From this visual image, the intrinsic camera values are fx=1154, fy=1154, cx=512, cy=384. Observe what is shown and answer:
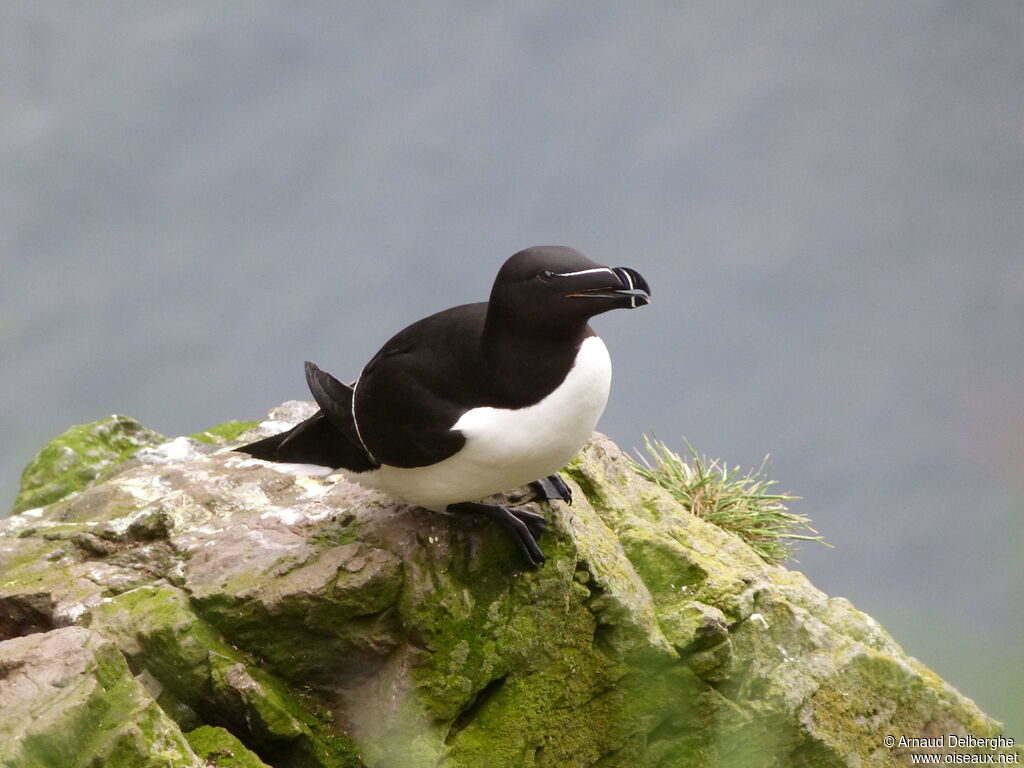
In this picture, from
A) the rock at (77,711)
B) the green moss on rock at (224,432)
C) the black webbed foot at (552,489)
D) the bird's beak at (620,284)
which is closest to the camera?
the rock at (77,711)

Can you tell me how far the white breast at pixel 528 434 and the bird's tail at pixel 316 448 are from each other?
1.50ft

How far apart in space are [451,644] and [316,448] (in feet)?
3.73

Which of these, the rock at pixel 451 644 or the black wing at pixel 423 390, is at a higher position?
the black wing at pixel 423 390

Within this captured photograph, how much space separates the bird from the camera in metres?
4.53

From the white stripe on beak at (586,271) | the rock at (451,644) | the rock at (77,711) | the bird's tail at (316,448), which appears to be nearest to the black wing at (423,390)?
the bird's tail at (316,448)

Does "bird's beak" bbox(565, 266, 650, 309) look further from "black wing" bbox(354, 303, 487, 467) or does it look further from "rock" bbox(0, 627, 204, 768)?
"rock" bbox(0, 627, 204, 768)

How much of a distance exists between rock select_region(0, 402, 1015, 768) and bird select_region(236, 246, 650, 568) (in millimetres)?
382

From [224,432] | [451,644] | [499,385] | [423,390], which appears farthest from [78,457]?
[499,385]

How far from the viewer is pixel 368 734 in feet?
16.7

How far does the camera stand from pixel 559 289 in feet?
14.8

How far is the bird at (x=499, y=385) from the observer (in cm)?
453

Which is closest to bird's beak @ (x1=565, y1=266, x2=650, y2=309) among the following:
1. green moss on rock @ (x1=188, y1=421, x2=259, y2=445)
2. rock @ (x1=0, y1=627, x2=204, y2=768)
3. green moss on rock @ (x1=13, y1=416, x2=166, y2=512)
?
rock @ (x1=0, y1=627, x2=204, y2=768)

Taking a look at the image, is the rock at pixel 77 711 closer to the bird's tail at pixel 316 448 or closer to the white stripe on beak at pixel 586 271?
the bird's tail at pixel 316 448

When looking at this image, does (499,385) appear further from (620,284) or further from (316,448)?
(316,448)
